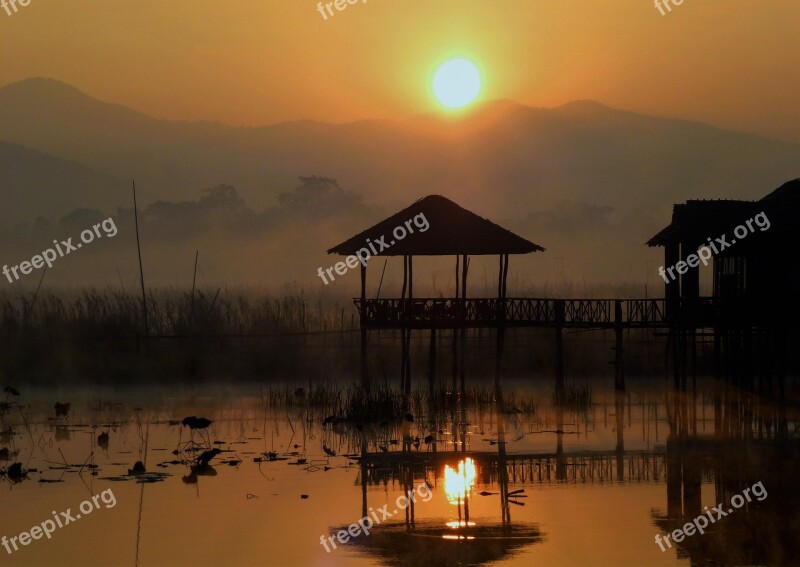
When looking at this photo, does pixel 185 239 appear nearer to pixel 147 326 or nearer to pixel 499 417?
pixel 147 326

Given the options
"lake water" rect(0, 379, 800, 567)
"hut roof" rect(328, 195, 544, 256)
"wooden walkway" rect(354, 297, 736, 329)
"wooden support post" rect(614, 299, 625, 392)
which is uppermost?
"hut roof" rect(328, 195, 544, 256)

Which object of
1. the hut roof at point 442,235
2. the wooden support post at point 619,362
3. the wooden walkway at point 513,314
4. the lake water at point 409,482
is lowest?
the lake water at point 409,482

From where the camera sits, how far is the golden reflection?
77.5 ft

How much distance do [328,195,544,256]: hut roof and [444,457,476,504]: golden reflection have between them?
1363cm

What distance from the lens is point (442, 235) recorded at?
41.1 m

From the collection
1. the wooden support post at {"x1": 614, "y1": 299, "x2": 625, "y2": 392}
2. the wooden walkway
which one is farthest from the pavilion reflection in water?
the wooden support post at {"x1": 614, "y1": 299, "x2": 625, "y2": 392}

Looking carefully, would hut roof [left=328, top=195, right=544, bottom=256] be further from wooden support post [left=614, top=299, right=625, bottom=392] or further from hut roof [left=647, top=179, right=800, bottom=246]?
hut roof [left=647, top=179, right=800, bottom=246]

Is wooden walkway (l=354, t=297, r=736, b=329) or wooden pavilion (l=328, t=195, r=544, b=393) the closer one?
wooden walkway (l=354, t=297, r=736, b=329)

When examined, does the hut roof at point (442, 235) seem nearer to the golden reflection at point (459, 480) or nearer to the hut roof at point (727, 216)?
the hut roof at point (727, 216)

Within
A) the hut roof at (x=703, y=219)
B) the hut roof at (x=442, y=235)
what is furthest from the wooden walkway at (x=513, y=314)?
the hut roof at (x=703, y=219)

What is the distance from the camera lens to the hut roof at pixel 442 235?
4084 centimetres

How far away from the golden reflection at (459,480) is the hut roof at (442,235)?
13629mm

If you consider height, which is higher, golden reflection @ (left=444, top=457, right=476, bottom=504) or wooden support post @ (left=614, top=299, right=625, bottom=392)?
wooden support post @ (left=614, top=299, right=625, bottom=392)

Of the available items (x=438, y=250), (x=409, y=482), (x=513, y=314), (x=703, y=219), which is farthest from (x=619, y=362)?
(x=409, y=482)
